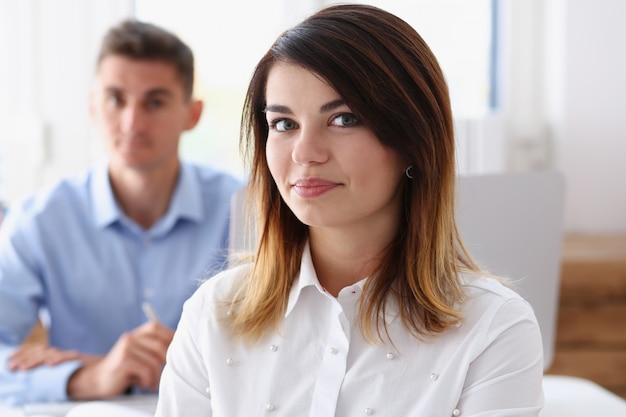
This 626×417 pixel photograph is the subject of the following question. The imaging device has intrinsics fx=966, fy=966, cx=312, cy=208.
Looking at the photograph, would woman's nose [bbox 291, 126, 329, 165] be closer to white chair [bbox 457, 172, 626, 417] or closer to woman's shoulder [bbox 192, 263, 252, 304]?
woman's shoulder [bbox 192, 263, 252, 304]

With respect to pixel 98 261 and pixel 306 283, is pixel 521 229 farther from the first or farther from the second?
pixel 98 261

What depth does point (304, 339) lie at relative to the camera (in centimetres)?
124

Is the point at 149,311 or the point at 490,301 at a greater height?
the point at 490,301

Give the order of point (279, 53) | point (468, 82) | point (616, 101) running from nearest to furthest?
point (279, 53), point (616, 101), point (468, 82)

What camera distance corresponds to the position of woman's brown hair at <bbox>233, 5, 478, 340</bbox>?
1.13 meters

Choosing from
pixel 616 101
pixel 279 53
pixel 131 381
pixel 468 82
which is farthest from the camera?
pixel 468 82

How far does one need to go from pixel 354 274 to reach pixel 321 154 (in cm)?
20

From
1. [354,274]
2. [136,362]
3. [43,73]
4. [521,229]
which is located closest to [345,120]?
[354,274]

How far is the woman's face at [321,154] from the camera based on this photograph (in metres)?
1.14

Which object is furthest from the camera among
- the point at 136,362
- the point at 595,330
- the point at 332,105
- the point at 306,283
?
the point at 595,330

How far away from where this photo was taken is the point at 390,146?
1.16 meters

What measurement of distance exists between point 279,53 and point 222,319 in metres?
0.36

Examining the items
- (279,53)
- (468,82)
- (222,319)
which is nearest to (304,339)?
(222,319)

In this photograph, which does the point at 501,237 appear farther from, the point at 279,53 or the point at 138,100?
the point at 138,100
